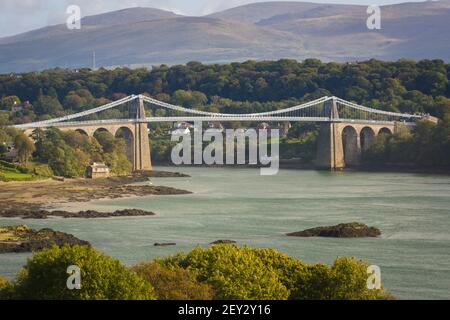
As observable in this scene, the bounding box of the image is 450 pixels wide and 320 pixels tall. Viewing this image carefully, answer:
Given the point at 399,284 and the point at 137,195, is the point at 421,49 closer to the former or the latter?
the point at 137,195

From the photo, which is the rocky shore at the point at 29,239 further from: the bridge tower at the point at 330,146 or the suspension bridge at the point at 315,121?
the bridge tower at the point at 330,146

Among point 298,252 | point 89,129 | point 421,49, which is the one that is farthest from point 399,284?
point 421,49

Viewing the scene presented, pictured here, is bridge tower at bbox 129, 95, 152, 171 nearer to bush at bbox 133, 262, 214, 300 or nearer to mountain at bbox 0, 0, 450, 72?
bush at bbox 133, 262, 214, 300

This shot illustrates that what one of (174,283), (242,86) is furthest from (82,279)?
(242,86)

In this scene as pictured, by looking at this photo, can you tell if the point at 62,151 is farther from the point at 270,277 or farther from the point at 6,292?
the point at 6,292

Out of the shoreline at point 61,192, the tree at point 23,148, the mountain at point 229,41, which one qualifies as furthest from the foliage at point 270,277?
the mountain at point 229,41
